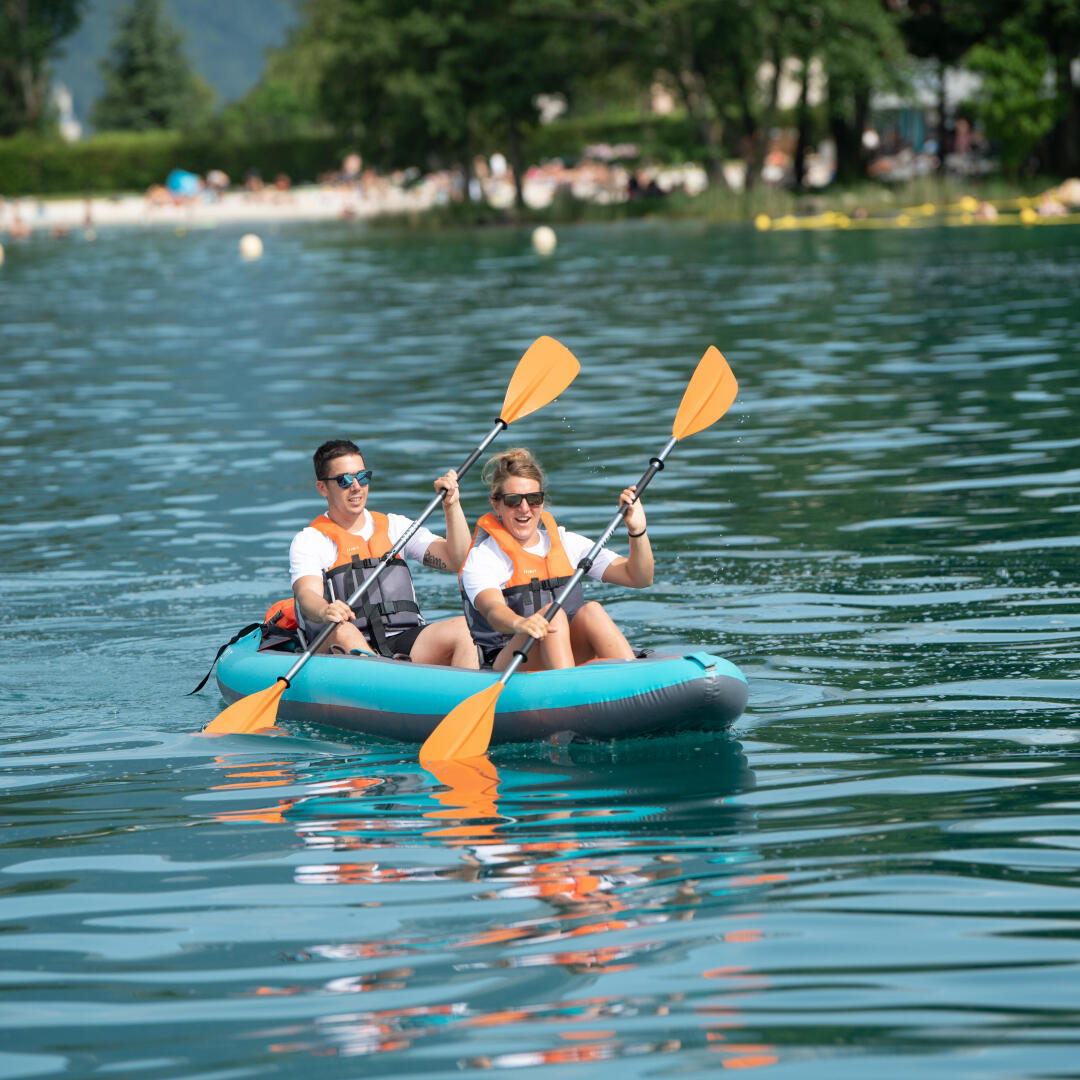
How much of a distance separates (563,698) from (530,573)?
60cm

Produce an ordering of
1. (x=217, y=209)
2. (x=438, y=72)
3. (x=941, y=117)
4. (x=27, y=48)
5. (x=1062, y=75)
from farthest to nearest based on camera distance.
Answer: (x=27, y=48)
(x=217, y=209)
(x=438, y=72)
(x=941, y=117)
(x=1062, y=75)

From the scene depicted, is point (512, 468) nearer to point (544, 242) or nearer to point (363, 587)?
point (363, 587)

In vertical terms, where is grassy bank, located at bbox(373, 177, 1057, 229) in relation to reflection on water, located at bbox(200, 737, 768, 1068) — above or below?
above

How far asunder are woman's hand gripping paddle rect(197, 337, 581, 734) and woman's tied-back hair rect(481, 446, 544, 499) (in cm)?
49

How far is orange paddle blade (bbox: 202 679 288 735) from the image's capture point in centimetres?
682

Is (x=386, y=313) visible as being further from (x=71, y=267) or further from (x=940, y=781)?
(x=940, y=781)

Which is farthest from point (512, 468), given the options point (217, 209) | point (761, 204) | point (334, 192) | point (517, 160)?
point (334, 192)

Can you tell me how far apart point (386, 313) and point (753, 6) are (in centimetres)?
1824

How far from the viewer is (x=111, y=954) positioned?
4.41 m

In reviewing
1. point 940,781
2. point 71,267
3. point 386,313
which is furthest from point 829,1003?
point 71,267

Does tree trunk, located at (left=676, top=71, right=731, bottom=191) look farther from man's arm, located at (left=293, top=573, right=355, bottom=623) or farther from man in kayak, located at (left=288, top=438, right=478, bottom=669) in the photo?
man's arm, located at (left=293, top=573, right=355, bottom=623)

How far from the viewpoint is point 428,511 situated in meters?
7.24

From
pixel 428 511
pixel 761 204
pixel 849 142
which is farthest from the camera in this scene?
pixel 849 142

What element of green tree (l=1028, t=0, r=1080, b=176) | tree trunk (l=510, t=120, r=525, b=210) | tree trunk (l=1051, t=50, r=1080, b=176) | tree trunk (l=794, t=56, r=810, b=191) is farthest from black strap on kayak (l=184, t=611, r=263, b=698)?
tree trunk (l=510, t=120, r=525, b=210)
